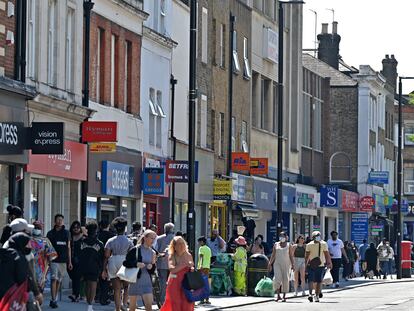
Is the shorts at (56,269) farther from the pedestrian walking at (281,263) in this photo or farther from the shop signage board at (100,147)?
the pedestrian walking at (281,263)

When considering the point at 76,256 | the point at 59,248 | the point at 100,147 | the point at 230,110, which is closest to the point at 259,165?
the point at 230,110

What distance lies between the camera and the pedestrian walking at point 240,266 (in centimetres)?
4031

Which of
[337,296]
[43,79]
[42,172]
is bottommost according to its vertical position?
[337,296]

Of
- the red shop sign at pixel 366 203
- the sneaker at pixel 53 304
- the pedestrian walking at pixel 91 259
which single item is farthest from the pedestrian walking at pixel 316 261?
the red shop sign at pixel 366 203

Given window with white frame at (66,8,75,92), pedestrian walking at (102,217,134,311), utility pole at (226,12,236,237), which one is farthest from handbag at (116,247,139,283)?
utility pole at (226,12,236,237)

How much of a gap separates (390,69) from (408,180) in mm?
8965

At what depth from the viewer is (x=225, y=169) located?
54094 millimetres

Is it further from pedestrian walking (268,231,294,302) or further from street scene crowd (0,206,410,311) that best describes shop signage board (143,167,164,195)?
pedestrian walking (268,231,294,302)

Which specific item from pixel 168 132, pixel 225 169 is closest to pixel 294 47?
pixel 225 169

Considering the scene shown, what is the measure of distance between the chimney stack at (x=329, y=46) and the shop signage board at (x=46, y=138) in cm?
5615

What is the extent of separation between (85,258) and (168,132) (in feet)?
54.8

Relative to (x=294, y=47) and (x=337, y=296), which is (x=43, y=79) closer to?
(x=337, y=296)

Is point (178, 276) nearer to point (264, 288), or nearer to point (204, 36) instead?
point (264, 288)

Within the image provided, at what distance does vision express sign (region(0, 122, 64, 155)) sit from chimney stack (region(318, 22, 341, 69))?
5615 cm
